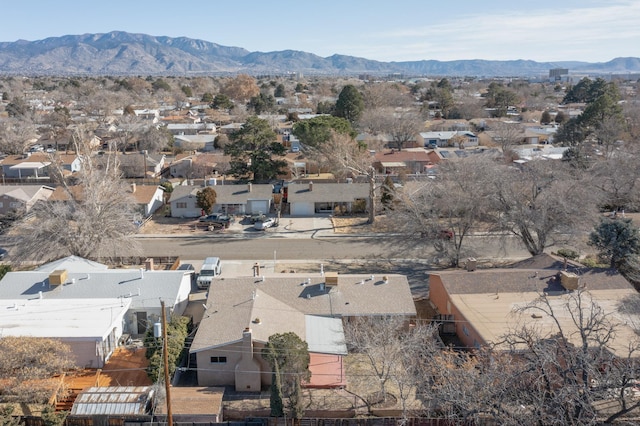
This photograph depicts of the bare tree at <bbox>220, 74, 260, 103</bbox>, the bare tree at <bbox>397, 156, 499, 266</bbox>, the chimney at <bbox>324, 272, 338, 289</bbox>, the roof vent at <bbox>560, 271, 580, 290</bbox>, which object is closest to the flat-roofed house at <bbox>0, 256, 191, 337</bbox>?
the chimney at <bbox>324, 272, 338, 289</bbox>

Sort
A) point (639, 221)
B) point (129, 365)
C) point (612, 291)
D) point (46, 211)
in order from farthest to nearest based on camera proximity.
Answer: point (639, 221) → point (46, 211) → point (612, 291) → point (129, 365)

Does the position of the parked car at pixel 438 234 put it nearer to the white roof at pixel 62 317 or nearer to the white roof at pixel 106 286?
the white roof at pixel 106 286

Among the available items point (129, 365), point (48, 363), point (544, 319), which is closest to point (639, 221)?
point (544, 319)

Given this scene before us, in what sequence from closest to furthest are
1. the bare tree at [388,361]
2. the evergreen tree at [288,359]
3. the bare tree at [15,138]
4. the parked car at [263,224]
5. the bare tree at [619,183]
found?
the bare tree at [388,361], the evergreen tree at [288,359], the parked car at [263,224], the bare tree at [619,183], the bare tree at [15,138]

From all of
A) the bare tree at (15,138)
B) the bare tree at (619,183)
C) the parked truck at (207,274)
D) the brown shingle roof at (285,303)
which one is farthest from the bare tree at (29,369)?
the bare tree at (15,138)

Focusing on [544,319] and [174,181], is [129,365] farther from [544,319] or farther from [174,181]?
[174,181]

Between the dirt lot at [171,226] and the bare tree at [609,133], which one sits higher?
the bare tree at [609,133]
